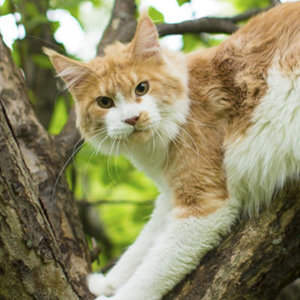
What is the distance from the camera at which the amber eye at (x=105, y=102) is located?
2988 mm

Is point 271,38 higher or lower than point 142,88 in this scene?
higher

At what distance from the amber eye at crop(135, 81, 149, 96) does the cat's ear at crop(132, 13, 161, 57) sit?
0.24 m

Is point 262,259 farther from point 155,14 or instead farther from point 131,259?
point 155,14

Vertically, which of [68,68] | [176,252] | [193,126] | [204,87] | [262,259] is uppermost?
[68,68]

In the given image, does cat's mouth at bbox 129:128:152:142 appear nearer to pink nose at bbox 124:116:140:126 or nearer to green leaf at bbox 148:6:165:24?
pink nose at bbox 124:116:140:126

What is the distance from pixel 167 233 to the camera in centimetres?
277

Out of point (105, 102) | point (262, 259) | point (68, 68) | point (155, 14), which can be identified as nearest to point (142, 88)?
point (105, 102)

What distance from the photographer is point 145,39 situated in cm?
302

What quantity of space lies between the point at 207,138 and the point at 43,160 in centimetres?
121

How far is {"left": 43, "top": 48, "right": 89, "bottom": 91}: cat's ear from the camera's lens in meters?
3.06

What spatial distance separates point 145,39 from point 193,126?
693mm

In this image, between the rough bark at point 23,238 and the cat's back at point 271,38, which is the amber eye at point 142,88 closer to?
the cat's back at point 271,38

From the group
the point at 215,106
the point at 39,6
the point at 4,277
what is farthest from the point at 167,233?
the point at 39,6

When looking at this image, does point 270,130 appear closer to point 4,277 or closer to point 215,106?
point 215,106
